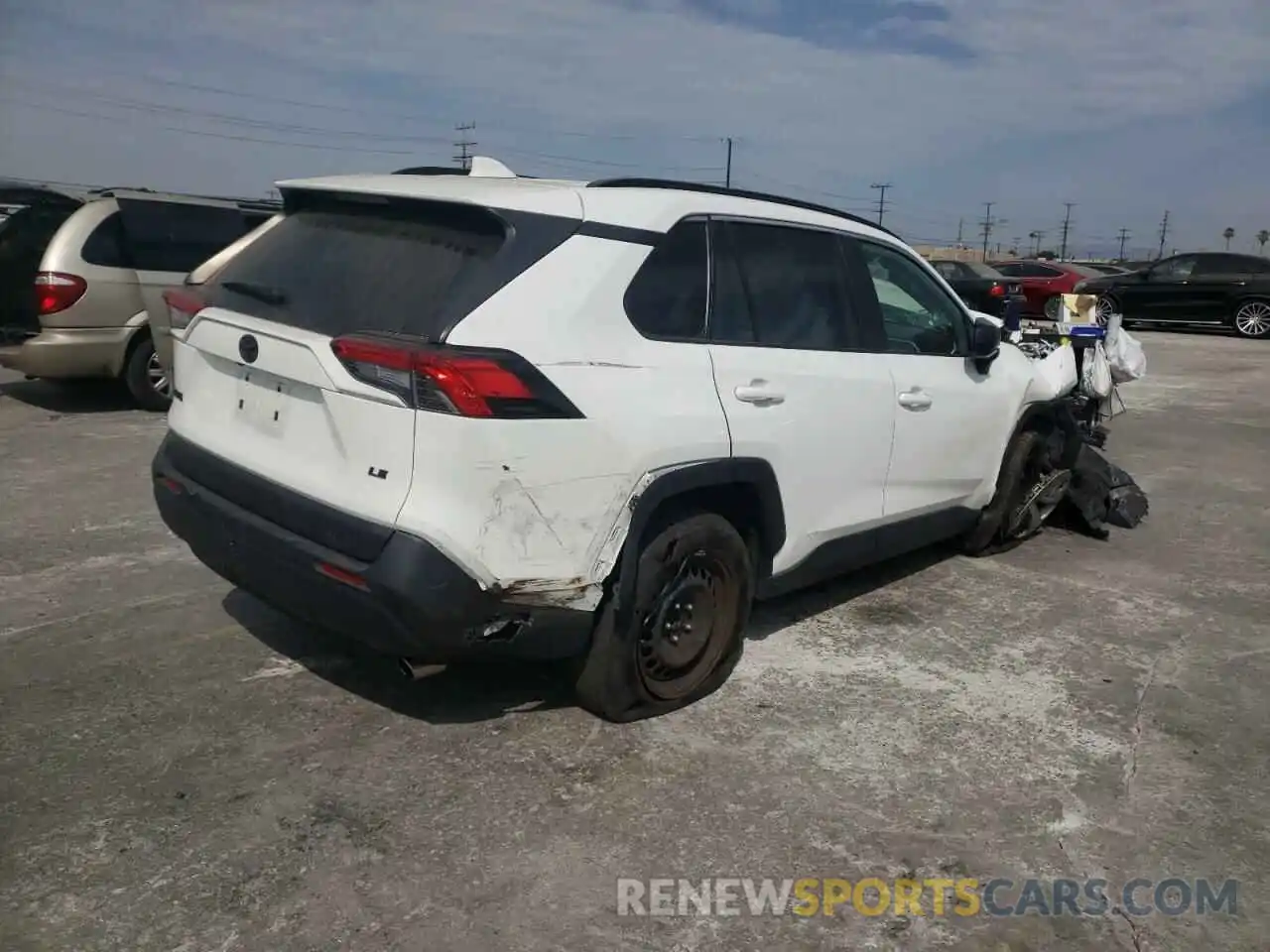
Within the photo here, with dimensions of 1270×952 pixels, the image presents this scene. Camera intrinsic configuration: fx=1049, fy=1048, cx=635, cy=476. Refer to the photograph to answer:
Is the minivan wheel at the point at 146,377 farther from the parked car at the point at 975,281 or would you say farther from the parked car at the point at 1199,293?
the parked car at the point at 1199,293

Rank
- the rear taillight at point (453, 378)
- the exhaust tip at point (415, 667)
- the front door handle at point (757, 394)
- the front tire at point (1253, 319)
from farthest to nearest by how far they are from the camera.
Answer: the front tire at point (1253, 319) → the front door handle at point (757, 394) → the exhaust tip at point (415, 667) → the rear taillight at point (453, 378)

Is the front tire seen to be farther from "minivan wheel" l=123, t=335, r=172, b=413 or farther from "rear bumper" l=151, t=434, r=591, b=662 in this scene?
"rear bumper" l=151, t=434, r=591, b=662

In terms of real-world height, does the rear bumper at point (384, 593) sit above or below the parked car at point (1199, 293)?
below

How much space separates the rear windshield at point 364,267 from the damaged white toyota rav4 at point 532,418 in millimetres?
10

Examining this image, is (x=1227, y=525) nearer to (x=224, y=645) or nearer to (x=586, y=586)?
(x=586, y=586)

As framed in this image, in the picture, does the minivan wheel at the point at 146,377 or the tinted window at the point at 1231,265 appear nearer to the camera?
the minivan wheel at the point at 146,377

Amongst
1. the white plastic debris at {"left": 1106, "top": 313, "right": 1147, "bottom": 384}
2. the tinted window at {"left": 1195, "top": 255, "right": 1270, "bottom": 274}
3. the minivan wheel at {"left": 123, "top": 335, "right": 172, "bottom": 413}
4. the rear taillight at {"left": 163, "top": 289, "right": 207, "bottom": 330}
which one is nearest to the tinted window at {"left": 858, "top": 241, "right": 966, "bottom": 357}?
the rear taillight at {"left": 163, "top": 289, "right": 207, "bottom": 330}

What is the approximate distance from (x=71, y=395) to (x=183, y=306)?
21.8 ft

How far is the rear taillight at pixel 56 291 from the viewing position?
8219 mm

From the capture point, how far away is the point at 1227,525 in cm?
689

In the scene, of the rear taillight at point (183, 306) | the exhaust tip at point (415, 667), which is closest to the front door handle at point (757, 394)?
the exhaust tip at point (415, 667)

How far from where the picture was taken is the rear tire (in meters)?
5.63

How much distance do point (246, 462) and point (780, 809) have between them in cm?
203

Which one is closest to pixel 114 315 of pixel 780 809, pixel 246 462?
pixel 246 462
